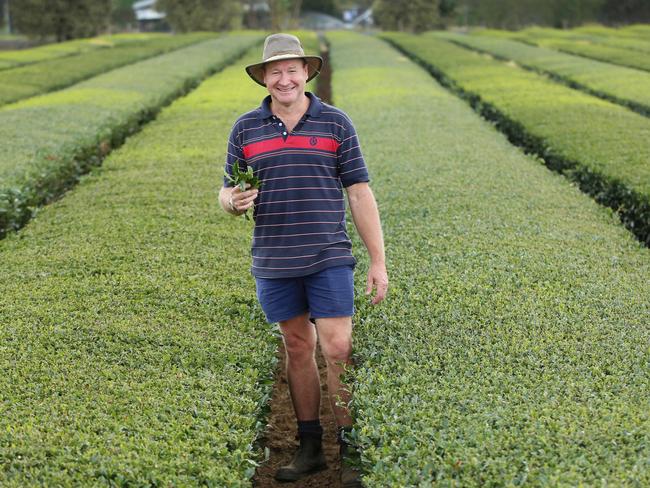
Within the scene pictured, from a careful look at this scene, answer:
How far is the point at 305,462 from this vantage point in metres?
4.52

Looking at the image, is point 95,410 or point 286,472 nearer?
point 95,410

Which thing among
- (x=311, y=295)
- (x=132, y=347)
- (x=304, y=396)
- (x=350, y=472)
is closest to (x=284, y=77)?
(x=311, y=295)

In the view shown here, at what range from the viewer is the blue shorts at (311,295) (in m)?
4.11

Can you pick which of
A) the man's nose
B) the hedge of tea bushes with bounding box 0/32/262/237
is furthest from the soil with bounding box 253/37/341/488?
the hedge of tea bushes with bounding box 0/32/262/237

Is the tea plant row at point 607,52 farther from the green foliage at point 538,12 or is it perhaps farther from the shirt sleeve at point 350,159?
the shirt sleeve at point 350,159

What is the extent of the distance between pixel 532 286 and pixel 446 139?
22.7 ft

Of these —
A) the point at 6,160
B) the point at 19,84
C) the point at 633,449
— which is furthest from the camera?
the point at 19,84

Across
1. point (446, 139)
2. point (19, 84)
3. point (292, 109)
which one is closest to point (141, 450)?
point (292, 109)

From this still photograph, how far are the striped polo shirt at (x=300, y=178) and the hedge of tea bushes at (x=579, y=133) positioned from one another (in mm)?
5388

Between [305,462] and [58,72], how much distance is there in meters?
22.4

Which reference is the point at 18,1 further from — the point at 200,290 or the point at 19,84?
the point at 200,290

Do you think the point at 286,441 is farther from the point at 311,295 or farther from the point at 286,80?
the point at 286,80

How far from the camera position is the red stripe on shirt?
3.99 metres

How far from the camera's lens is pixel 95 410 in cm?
403
